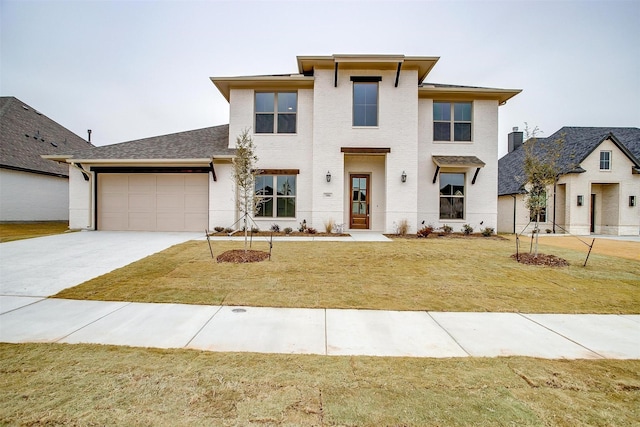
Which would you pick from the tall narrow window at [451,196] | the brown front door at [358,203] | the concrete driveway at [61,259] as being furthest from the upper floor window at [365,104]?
the concrete driveway at [61,259]

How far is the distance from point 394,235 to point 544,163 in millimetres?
6095

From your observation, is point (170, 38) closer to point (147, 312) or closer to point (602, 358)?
point (147, 312)

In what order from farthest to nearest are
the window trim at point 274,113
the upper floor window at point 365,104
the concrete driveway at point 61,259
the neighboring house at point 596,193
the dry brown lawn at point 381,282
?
1. the neighboring house at point 596,193
2. the window trim at point 274,113
3. the upper floor window at point 365,104
4. the concrete driveway at point 61,259
5. the dry brown lawn at point 381,282

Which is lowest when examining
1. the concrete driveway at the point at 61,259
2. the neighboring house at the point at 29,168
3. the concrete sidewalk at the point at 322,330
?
the concrete sidewalk at the point at 322,330

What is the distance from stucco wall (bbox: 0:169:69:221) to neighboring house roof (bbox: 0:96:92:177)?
21.4 inches

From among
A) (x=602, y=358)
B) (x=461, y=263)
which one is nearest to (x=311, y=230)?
(x=461, y=263)

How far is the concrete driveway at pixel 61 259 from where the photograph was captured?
19.0 ft

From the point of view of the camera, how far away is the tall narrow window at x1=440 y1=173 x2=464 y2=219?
1448 centimetres

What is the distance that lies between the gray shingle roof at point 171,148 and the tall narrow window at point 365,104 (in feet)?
20.4

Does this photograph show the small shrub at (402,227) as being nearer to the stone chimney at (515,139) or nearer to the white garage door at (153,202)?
the white garage door at (153,202)

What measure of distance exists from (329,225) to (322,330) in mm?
9568

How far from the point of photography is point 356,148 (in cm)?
1346

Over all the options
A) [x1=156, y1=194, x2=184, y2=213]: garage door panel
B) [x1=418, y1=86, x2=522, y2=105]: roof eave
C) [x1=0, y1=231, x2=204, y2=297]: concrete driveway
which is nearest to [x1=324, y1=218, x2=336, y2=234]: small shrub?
[x1=0, y1=231, x2=204, y2=297]: concrete driveway

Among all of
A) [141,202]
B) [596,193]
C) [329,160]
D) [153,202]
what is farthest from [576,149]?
[141,202]
